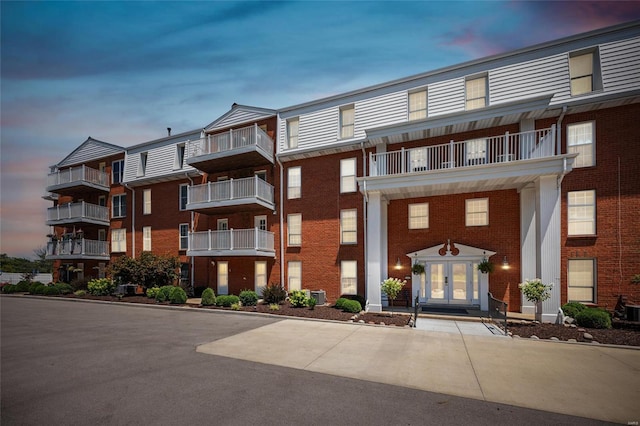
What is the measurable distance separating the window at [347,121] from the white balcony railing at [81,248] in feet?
73.8

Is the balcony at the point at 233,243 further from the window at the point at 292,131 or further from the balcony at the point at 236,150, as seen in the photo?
the window at the point at 292,131

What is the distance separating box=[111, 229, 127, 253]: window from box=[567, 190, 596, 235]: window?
29947 mm

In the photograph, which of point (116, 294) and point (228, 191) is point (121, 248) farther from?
point (228, 191)

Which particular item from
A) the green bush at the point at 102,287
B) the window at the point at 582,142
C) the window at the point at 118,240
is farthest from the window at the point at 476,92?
the window at the point at 118,240

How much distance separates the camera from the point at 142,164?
24609mm

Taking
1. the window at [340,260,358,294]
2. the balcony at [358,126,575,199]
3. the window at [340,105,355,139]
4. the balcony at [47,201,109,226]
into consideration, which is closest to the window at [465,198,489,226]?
the balcony at [358,126,575,199]

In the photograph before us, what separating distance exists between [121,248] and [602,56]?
32867 mm

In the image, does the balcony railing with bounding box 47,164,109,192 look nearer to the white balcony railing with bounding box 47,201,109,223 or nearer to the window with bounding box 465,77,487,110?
the white balcony railing with bounding box 47,201,109,223

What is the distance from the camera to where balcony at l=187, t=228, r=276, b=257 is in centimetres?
1734

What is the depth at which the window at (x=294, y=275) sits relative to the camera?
17.9 m

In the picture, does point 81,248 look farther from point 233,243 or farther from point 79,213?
point 233,243

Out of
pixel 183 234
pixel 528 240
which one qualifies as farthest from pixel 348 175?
→ pixel 183 234

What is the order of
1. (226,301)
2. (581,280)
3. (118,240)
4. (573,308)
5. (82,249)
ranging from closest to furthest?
(573,308)
(581,280)
(226,301)
(82,249)
(118,240)

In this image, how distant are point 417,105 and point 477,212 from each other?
648cm
